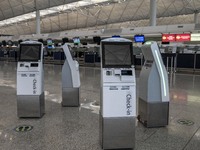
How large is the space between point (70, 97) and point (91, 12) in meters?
29.9

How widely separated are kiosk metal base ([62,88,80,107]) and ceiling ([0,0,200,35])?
18.8 metres

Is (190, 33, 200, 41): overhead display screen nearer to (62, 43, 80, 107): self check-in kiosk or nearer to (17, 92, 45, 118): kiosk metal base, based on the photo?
(62, 43, 80, 107): self check-in kiosk

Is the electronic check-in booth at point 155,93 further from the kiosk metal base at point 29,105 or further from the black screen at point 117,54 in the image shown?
the kiosk metal base at point 29,105

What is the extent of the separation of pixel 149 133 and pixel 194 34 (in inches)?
531

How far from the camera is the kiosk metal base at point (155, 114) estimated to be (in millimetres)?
4211

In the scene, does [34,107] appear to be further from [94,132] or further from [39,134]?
[94,132]

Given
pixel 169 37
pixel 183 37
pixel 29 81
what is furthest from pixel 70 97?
pixel 169 37

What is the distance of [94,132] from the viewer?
13.0 feet

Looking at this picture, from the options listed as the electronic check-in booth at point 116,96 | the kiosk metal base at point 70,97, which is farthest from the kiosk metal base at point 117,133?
the kiosk metal base at point 70,97

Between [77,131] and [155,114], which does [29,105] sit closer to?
[77,131]

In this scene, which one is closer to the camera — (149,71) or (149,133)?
(149,133)

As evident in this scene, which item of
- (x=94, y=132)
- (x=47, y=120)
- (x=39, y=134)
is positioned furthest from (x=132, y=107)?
(x=47, y=120)

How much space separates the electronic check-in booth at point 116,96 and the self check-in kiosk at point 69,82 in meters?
2.55

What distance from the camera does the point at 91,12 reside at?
33.9m
